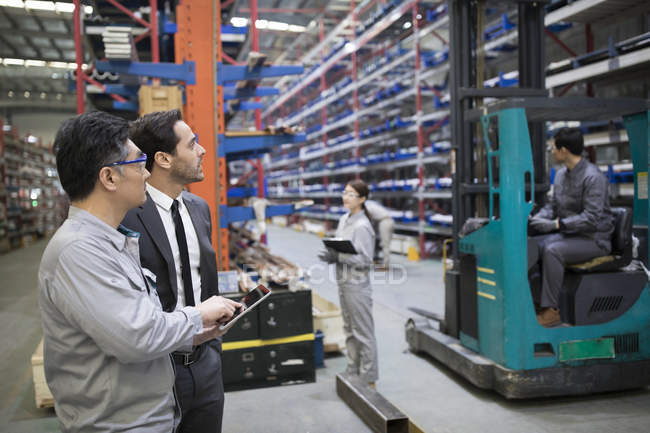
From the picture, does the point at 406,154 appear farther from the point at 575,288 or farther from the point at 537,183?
the point at 575,288

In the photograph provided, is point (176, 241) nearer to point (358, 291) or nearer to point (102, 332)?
point (102, 332)

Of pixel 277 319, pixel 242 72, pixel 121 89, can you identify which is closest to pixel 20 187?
pixel 121 89

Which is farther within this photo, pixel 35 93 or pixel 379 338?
pixel 35 93

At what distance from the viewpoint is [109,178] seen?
1.49 metres

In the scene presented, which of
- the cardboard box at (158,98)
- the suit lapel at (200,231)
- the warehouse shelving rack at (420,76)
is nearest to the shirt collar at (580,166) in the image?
the warehouse shelving rack at (420,76)

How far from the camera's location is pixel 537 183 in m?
5.16

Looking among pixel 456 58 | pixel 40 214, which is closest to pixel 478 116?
pixel 456 58

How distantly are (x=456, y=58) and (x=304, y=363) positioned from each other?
134 inches

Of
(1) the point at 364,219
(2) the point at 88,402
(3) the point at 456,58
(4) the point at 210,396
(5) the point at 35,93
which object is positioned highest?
(5) the point at 35,93

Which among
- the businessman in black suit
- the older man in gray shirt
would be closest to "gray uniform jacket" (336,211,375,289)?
the businessman in black suit

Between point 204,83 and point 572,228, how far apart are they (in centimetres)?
350

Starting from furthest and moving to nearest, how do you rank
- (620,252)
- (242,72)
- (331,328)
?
Result: (331,328) → (242,72) → (620,252)

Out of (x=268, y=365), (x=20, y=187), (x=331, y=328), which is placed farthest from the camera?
(x=20, y=187)

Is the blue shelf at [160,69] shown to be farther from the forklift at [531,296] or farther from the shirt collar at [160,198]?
the shirt collar at [160,198]
